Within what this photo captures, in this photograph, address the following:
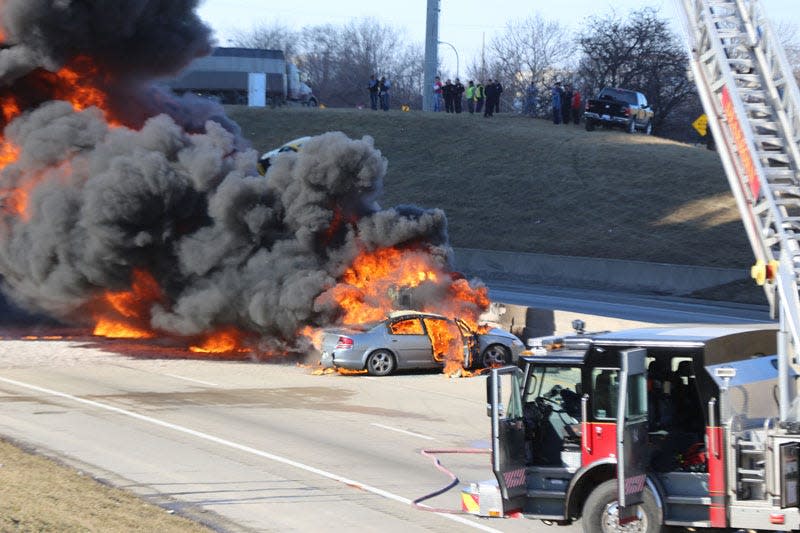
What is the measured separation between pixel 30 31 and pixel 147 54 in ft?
11.1

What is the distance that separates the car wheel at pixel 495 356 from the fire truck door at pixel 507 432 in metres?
12.2

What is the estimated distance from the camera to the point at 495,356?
2270 centimetres

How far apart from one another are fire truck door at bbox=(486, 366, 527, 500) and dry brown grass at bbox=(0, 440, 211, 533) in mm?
2813

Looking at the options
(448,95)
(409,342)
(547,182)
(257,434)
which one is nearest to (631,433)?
(257,434)

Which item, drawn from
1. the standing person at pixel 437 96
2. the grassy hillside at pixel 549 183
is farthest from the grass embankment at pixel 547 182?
the standing person at pixel 437 96

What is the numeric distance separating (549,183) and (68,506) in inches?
1456

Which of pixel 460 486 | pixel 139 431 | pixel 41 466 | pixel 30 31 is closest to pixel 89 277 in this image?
pixel 30 31

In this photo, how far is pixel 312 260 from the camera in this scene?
2406 centimetres

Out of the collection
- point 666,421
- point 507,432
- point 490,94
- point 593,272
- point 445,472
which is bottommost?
point 445,472

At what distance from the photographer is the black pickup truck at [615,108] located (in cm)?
5044

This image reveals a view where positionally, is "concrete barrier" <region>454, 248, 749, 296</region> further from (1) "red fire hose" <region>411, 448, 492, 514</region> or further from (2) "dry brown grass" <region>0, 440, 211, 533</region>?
(2) "dry brown grass" <region>0, 440, 211, 533</region>

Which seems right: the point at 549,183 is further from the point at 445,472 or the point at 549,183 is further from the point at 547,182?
the point at 445,472

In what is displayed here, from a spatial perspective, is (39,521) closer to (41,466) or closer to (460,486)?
(41,466)

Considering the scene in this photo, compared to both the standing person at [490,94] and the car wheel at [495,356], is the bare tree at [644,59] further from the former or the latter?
the car wheel at [495,356]
